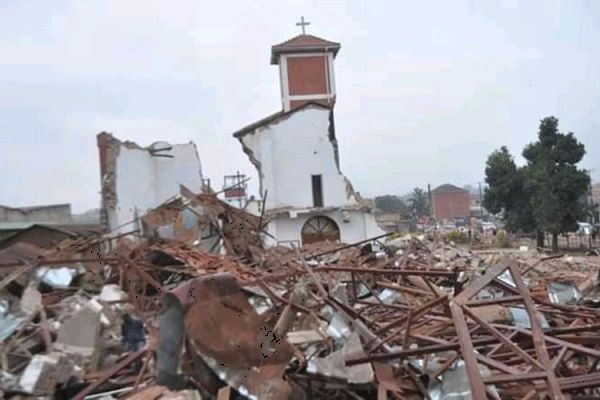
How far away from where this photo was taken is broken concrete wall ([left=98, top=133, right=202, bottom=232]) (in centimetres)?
1664

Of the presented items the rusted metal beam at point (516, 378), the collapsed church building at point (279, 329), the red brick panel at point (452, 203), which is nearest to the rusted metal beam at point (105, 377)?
the collapsed church building at point (279, 329)

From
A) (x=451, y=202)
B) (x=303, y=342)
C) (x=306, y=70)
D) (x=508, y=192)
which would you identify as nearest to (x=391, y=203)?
(x=451, y=202)

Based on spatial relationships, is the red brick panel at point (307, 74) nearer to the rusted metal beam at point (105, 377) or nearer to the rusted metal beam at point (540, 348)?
the rusted metal beam at point (105, 377)

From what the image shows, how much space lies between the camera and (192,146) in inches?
750

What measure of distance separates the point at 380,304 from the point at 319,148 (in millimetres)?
16094

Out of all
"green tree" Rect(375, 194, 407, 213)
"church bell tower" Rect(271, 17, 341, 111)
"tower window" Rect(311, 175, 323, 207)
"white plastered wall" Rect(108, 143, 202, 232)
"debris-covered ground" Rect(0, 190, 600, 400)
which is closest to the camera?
"debris-covered ground" Rect(0, 190, 600, 400)

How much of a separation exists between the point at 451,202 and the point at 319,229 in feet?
170

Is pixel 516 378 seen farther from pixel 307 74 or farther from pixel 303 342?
pixel 307 74

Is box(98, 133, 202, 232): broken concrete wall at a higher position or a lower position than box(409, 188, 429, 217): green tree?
higher

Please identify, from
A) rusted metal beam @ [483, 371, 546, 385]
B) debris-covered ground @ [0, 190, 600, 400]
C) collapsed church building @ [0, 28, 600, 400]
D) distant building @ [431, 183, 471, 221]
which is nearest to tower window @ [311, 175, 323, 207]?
collapsed church building @ [0, 28, 600, 400]

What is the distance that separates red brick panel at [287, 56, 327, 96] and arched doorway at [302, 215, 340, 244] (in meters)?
5.34

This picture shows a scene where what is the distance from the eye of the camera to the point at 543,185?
24156 millimetres

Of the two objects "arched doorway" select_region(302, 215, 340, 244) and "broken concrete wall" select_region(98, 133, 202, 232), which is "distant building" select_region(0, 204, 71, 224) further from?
"arched doorway" select_region(302, 215, 340, 244)

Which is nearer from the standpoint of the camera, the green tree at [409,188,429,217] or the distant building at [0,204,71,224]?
the distant building at [0,204,71,224]
